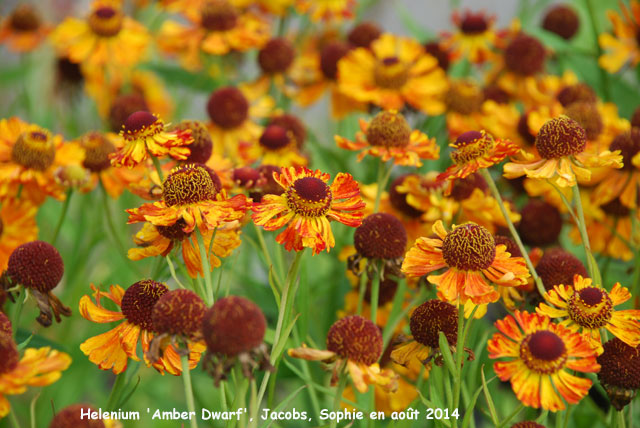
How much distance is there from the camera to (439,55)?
154 cm

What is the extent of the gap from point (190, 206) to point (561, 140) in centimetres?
38

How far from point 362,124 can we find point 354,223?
1.00ft

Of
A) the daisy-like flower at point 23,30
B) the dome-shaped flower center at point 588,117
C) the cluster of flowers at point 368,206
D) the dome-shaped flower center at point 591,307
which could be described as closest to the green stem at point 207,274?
the cluster of flowers at point 368,206

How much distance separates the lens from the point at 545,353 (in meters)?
Result: 0.60

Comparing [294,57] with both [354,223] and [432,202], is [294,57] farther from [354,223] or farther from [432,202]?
[354,223]

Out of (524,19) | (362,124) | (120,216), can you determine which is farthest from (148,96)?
(362,124)

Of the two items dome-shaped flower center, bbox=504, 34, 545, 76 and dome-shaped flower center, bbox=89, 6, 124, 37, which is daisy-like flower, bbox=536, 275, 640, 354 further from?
dome-shaped flower center, bbox=89, 6, 124, 37

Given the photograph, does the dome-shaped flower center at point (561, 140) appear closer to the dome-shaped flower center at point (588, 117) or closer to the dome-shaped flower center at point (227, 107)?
the dome-shaped flower center at point (588, 117)

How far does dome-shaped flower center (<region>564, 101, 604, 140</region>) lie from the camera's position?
1043 mm

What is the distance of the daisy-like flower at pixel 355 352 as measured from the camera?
0.59 meters

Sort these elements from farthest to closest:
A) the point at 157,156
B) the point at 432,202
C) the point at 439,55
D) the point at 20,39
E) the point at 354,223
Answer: the point at 20,39 < the point at 439,55 < the point at 432,202 < the point at 157,156 < the point at 354,223

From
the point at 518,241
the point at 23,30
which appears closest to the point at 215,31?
the point at 23,30

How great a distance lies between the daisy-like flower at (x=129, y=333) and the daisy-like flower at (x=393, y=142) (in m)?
0.32

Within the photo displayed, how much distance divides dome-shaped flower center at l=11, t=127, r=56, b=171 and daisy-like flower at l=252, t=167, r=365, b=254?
0.37 metres
